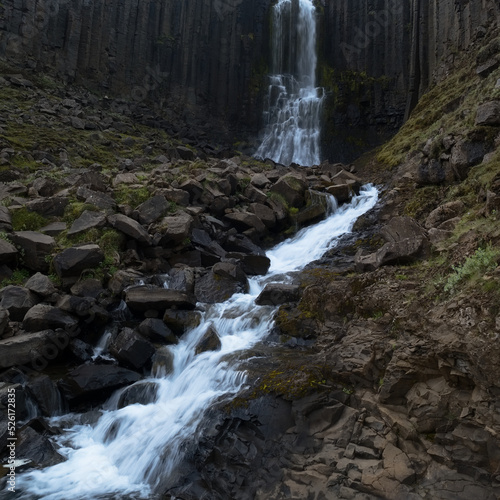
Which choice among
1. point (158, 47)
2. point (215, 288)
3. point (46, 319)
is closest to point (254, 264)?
point (215, 288)

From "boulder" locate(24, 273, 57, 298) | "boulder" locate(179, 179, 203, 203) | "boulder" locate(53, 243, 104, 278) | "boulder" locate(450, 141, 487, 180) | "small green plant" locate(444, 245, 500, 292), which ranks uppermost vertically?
"boulder" locate(450, 141, 487, 180)

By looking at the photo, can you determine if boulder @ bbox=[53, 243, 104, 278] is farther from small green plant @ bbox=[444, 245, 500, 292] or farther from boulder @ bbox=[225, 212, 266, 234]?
small green plant @ bbox=[444, 245, 500, 292]

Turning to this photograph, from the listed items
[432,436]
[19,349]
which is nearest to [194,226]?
[19,349]

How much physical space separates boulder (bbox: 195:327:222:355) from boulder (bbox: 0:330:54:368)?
274cm

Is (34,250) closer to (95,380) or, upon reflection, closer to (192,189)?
(95,380)

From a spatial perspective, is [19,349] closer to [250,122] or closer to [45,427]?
[45,427]

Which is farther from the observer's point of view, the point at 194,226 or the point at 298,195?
the point at 298,195

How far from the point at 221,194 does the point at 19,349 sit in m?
7.96

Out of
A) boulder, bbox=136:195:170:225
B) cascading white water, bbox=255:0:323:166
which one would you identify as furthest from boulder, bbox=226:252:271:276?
cascading white water, bbox=255:0:323:166

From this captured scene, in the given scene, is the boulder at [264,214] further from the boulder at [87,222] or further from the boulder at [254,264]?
the boulder at [87,222]

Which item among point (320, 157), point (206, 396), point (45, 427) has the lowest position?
point (45, 427)

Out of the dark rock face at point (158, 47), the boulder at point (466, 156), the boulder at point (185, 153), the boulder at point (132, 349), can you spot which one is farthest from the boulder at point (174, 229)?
the dark rock face at point (158, 47)

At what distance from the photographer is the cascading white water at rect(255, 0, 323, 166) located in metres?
28.7

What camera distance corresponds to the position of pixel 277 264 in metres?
12.6
